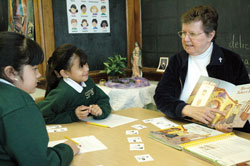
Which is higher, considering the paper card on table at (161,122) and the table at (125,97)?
the paper card on table at (161,122)

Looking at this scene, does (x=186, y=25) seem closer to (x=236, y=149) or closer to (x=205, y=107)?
(x=205, y=107)

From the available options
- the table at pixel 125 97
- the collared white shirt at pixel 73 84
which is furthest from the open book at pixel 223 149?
the table at pixel 125 97

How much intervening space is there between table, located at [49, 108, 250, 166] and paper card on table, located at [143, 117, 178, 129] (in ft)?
0.16

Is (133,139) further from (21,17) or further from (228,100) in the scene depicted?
(21,17)

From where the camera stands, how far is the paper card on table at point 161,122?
1.62 metres

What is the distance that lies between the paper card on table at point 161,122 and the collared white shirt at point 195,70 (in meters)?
0.24

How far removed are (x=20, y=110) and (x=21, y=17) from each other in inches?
109

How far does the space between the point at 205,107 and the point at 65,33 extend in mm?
2746

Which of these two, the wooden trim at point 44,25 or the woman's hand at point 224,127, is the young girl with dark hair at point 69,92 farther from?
the wooden trim at point 44,25

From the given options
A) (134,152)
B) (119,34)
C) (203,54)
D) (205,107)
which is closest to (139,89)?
(119,34)

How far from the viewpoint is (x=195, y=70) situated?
1854mm

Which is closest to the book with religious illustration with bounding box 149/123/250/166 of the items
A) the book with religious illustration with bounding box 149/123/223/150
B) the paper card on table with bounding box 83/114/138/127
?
the book with religious illustration with bounding box 149/123/223/150

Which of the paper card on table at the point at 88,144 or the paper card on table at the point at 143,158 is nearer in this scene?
the paper card on table at the point at 143,158

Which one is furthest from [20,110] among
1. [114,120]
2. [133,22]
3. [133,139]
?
[133,22]
